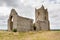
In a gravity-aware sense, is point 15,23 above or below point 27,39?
above

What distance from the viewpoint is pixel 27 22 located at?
4028cm

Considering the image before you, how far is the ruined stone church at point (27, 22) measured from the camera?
37197 mm

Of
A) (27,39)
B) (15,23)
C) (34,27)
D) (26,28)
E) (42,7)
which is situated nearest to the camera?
(27,39)

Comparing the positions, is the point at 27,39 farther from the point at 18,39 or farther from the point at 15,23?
the point at 15,23

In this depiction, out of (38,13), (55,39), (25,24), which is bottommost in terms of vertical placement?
(55,39)

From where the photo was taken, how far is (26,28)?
40031mm

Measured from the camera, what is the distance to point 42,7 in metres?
49.6

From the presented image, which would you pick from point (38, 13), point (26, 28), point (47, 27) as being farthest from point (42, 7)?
point (26, 28)

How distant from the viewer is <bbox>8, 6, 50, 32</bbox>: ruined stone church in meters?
37.2

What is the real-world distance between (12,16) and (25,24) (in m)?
4.10

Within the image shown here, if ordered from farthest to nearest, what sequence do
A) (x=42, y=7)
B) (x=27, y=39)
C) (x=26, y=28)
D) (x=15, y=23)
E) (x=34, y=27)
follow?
(x=42, y=7) < (x=34, y=27) < (x=26, y=28) < (x=15, y=23) < (x=27, y=39)

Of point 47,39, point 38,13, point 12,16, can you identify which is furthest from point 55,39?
point 38,13

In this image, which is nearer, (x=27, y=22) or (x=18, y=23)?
(x=18, y=23)

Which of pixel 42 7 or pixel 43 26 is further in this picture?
pixel 42 7
